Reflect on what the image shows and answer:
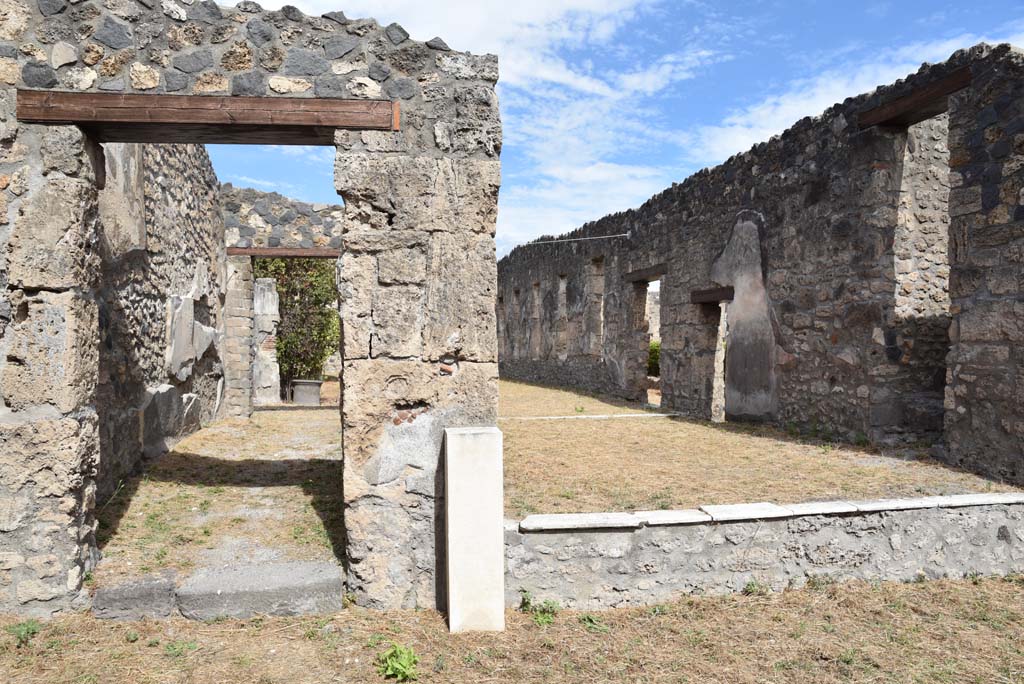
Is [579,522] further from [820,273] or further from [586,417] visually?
[586,417]

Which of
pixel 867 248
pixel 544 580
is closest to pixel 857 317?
pixel 867 248

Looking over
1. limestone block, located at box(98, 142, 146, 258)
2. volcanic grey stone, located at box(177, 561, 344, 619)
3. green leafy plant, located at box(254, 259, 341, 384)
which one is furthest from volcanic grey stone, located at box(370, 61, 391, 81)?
green leafy plant, located at box(254, 259, 341, 384)

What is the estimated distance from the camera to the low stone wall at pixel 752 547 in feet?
11.6

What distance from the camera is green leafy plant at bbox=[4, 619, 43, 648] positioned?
3.03m

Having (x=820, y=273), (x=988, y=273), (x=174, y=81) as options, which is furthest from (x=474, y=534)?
(x=820, y=273)

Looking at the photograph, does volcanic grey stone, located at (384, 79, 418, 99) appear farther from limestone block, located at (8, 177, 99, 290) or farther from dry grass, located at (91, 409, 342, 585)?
dry grass, located at (91, 409, 342, 585)

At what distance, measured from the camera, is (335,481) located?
5.39 m

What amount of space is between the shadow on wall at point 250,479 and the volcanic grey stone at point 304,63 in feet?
8.73

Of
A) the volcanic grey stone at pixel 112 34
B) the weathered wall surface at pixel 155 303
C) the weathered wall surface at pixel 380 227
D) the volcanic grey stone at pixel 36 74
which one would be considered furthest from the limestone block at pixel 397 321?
the weathered wall surface at pixel 155 303

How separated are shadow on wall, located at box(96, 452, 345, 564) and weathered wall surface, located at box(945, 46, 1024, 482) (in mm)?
5106

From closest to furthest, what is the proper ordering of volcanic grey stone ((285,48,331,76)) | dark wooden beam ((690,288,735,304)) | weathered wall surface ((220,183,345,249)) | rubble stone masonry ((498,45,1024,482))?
volcanic grey stone ((285,48,331,76))
rubble stone masonry ((498,45,1024,482))
dark wooden beam ((690,288,735,304))
weathered wall surface ((220,183,345,249))

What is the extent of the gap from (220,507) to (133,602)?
140cm

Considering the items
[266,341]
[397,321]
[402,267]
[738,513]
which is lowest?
[738,513]

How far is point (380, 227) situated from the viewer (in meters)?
3.52
